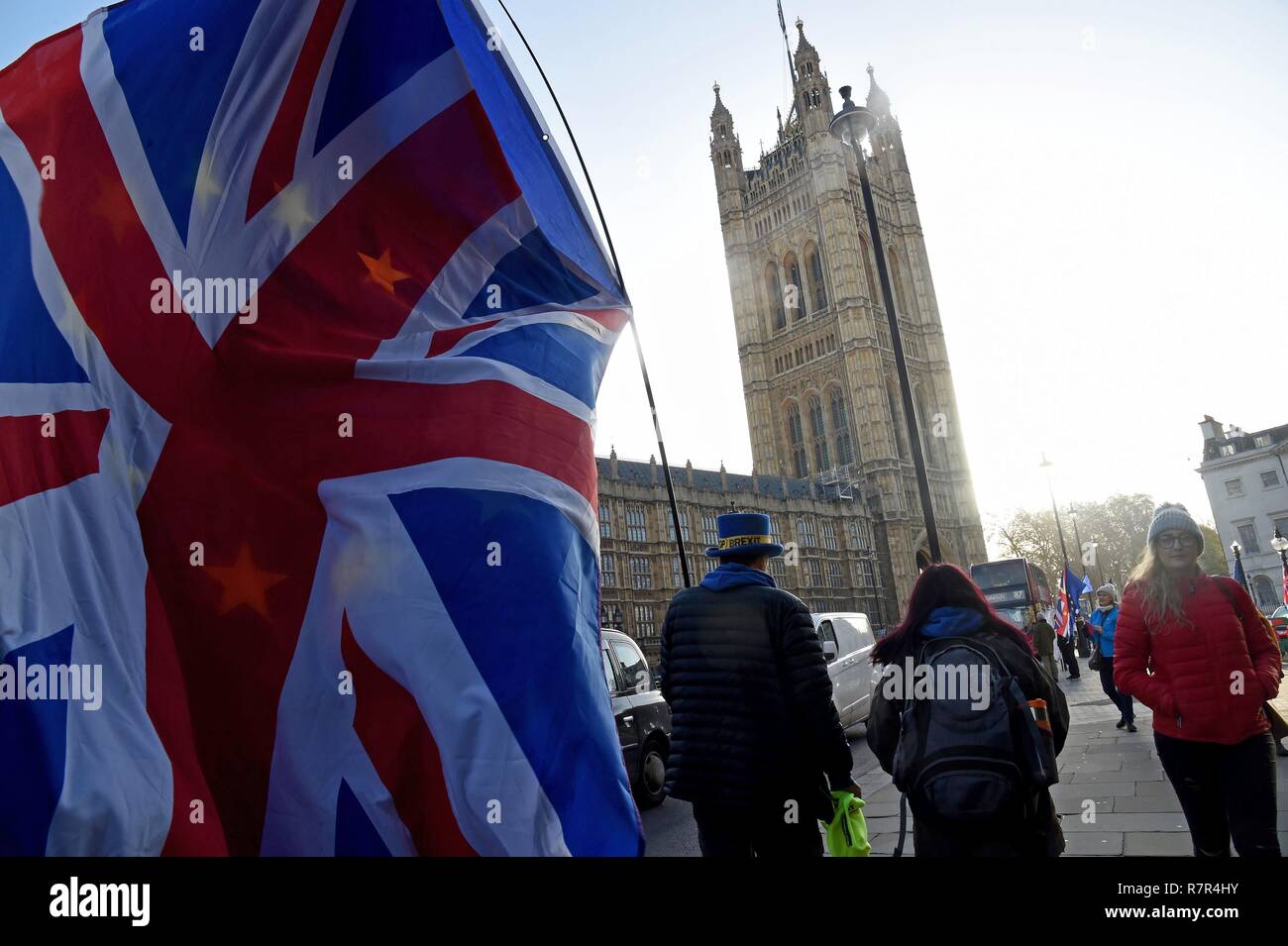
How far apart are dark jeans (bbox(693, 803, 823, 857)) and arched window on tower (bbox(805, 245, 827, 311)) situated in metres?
71.9

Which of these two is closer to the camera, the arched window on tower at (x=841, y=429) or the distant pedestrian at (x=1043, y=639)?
the distant pedestrian at (x=1043, y=639)

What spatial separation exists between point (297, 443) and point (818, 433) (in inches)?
2750

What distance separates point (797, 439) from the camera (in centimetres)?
7238

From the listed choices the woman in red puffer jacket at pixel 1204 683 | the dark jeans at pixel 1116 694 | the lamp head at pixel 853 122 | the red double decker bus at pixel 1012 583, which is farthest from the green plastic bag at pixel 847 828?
the red double decker bus at pixel 1012 583

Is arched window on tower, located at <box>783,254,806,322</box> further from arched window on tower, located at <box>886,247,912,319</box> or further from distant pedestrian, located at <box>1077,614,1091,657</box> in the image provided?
distant pedestrian, located at <box>1077,614,1091,657</box>

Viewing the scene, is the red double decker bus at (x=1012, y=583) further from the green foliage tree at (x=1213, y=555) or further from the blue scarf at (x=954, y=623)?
the green foliage tree at (x=1213, y=555)

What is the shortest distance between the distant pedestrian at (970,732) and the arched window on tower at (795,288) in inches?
2862

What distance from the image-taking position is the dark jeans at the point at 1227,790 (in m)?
3.11

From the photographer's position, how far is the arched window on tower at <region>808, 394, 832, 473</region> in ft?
229

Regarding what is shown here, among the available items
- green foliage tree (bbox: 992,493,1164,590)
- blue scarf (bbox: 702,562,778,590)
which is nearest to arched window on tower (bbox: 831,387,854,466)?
green foliage tree (bbox: 992,493,1164,590)

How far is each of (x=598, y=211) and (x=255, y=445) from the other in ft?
7.10

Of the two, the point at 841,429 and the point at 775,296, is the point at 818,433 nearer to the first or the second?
the point at 841,429
